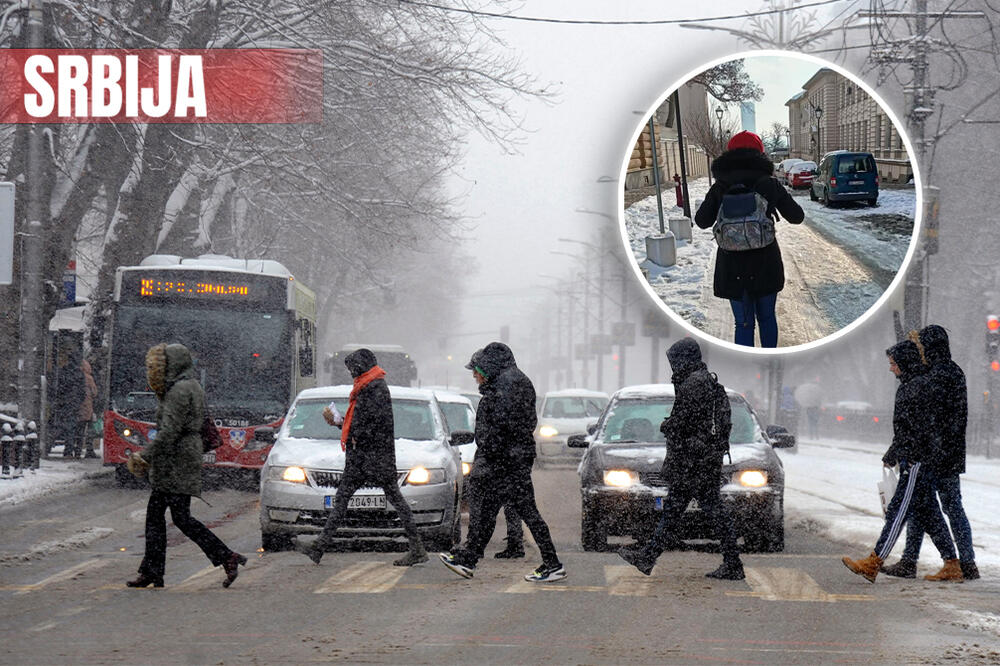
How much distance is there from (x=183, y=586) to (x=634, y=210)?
7279mm

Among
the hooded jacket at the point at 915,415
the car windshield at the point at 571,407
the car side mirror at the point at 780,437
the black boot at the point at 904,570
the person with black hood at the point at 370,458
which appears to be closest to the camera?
the hooded jacket at the point at 915,415

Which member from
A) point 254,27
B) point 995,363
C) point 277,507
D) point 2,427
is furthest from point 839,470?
point 277,507

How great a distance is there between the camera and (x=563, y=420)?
32.2 meters

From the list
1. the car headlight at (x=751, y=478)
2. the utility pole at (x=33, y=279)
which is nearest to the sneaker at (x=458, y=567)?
the car headlight at (x=751, y=478)

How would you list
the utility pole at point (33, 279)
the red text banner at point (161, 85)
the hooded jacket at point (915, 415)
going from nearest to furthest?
the hooded jacket at point (915, 415) → the utility pole at point (33, 279) → the red text banner at point (161, 85)

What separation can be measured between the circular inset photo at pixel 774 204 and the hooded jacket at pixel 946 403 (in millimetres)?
7267

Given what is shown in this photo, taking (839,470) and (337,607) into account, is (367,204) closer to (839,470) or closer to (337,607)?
(839,470)

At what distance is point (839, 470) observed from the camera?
29.8 m

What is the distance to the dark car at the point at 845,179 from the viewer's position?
3062 millimetres

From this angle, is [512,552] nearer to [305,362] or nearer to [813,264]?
[813,264]

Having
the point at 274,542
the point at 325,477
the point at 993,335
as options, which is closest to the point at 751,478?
the point at 325,477

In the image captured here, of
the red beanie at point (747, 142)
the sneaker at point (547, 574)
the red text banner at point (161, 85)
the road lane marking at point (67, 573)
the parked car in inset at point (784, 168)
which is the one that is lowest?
the road lane marking at point (67, 573)

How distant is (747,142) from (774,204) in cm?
15

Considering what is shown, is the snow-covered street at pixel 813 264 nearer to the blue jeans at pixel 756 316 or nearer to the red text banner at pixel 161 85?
the blue jeans at pixel 756 316
